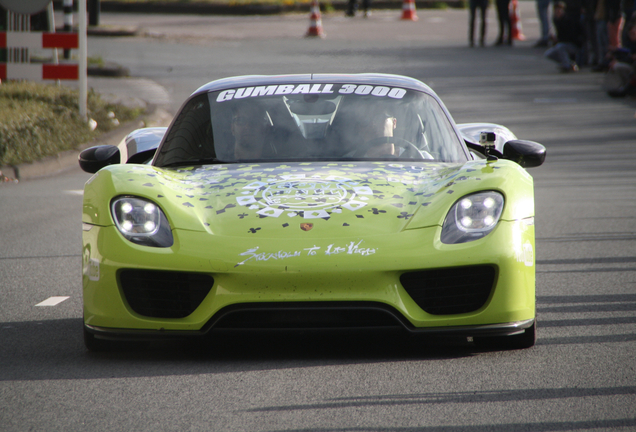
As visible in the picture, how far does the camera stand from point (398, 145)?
4.55 m

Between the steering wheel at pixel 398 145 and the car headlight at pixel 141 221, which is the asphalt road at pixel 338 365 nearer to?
the car headlight at pixel 141 221

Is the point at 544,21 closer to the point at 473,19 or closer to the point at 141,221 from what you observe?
the point at 473,19

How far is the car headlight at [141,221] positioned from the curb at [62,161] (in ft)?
21.5

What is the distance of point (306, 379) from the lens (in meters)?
3.42

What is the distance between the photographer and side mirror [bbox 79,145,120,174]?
4.71 meters

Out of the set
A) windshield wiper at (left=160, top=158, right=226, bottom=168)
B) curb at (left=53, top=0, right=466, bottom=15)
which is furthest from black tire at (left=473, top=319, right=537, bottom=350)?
curb at (left=53, top=0, right=466, bottom=15)

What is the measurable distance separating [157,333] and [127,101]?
440 inches

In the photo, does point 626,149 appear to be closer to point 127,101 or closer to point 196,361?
point 127,101

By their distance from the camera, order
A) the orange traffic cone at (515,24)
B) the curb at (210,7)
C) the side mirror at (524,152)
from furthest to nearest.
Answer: the curb at (210,7) → the orange traffic cone at (515,24) → the side mirror at (524,152)

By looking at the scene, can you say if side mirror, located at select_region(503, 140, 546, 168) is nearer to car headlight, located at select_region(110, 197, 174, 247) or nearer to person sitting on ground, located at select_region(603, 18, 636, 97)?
car headlight, located at select_region(110, 197, 174, 247)

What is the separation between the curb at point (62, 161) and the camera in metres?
9.96

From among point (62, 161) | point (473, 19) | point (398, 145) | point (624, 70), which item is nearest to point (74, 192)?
point (62, 161)

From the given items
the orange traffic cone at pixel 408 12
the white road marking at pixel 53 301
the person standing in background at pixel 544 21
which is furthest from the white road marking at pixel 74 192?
the orange traffic cone at pixel 408 12

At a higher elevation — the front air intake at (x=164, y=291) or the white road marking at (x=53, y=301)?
the front air intake at (x=164, y=291)
